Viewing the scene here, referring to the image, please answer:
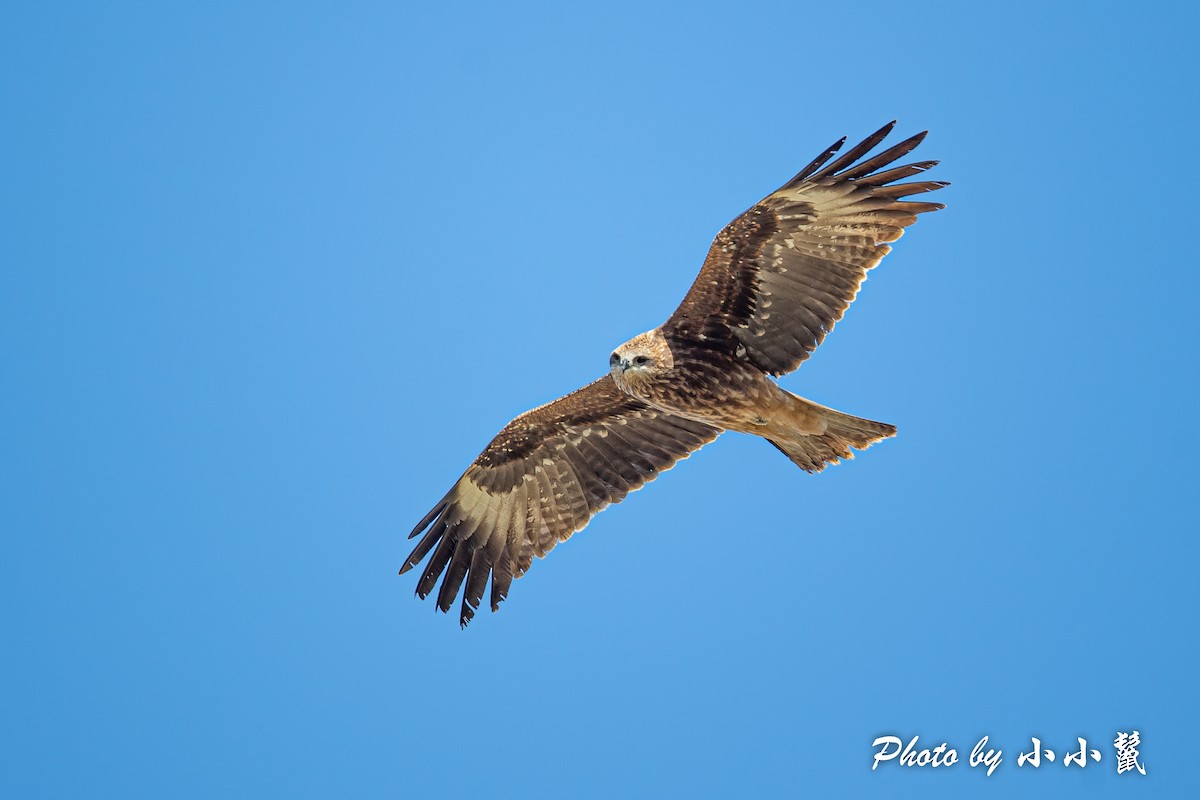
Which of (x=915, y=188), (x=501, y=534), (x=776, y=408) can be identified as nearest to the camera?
→ (x=915, y=188)

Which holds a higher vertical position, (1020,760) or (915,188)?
(915,188)

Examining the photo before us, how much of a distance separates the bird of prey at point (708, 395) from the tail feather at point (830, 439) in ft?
0.04

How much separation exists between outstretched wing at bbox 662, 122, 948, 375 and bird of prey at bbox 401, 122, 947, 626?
10mm

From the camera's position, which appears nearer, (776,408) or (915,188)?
(915,188)

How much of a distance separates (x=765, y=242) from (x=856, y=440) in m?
1.76

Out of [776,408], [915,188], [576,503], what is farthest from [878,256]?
[576,503]

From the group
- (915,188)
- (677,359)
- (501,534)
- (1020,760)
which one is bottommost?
(1020,760)

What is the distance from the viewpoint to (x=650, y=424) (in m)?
12.0

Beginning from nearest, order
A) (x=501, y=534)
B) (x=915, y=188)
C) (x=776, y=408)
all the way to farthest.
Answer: (x=915, y=188) < (x=776, y=408) < (x=501, y=534)

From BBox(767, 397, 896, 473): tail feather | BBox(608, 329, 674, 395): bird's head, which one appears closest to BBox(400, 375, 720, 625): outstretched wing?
BBox(608, 329, 674, 395): bird's head

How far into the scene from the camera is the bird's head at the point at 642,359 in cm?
1092

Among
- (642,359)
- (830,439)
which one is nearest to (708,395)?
(642,359)

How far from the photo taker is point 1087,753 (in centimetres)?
1103

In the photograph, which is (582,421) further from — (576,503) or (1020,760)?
(1020,760)
